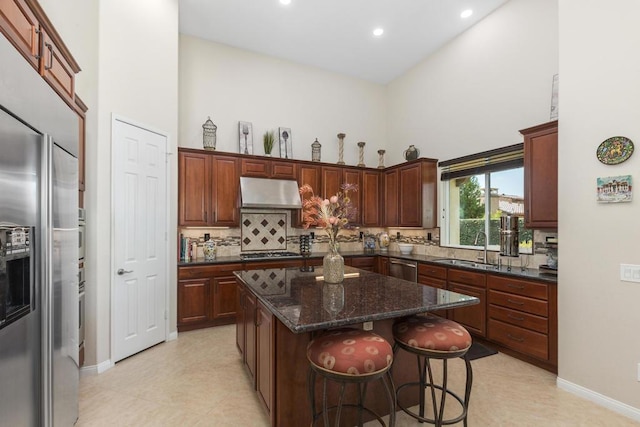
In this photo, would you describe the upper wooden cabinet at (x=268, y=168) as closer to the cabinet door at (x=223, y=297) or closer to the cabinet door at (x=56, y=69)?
the cabinet door at (x=223, y=297)

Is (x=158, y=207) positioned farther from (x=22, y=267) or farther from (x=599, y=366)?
(x=599, y=366)

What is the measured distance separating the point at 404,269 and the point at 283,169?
98.6 inches

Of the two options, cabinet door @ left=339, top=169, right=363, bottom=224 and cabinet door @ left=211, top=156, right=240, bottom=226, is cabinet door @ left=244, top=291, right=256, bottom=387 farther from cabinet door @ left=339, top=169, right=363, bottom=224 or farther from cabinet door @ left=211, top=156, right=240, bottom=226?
cabinet door @ left=339, top=169, right=363, bottom=224

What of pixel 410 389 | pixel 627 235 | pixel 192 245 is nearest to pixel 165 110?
pixel 192 245

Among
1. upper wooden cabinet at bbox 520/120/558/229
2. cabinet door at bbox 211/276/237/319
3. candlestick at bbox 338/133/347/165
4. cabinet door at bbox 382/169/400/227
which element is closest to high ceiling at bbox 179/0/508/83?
candlestick at bbox 338/133/347/165

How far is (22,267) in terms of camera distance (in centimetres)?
130

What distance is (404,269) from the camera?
4.78 m

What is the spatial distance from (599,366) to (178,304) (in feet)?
14.2

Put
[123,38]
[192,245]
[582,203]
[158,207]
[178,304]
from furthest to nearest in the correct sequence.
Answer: [192,245] < [178,304] < [158,207] < [123,38] < [582,203]

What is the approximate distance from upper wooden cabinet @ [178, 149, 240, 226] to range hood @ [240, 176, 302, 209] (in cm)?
19

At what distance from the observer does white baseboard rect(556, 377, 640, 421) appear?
2.25 m

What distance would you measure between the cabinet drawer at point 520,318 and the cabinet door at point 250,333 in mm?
2660

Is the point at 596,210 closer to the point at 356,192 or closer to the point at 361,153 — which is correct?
the point at 356,192

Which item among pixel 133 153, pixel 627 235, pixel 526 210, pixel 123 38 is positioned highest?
pixel 123 38
